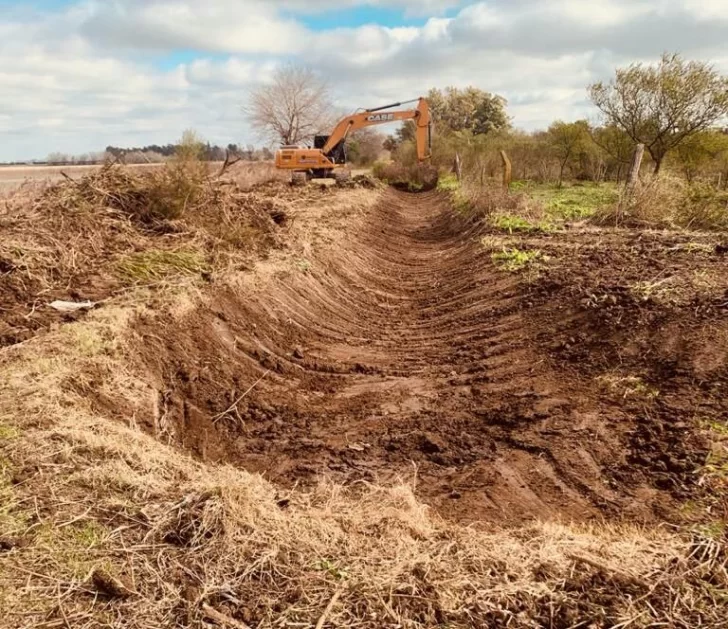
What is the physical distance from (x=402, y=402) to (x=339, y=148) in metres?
18.5

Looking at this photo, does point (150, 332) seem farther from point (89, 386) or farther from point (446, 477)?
point (446, 477)

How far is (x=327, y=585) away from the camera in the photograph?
8.08 ft

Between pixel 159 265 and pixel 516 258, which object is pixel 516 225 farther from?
pixel 159 265

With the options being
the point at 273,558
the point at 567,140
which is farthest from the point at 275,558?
the point at 567,140

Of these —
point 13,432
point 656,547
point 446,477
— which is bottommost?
point 446,477

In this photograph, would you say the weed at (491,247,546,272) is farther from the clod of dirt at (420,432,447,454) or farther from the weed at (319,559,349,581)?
the weed at (319,559,349,581)

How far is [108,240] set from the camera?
24.7 feet

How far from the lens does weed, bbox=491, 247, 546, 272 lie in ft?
28.5

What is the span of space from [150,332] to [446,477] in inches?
133

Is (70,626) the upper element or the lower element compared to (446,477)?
upper

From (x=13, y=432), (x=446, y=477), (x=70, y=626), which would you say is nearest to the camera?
(x=70, y=626)

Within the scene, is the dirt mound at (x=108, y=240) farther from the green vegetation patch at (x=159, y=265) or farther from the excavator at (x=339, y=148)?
the excavator at (x=339, y=148)

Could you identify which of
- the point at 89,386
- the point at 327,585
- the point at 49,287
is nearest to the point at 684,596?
the point at 327,585

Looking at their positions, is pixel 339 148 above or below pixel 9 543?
above
